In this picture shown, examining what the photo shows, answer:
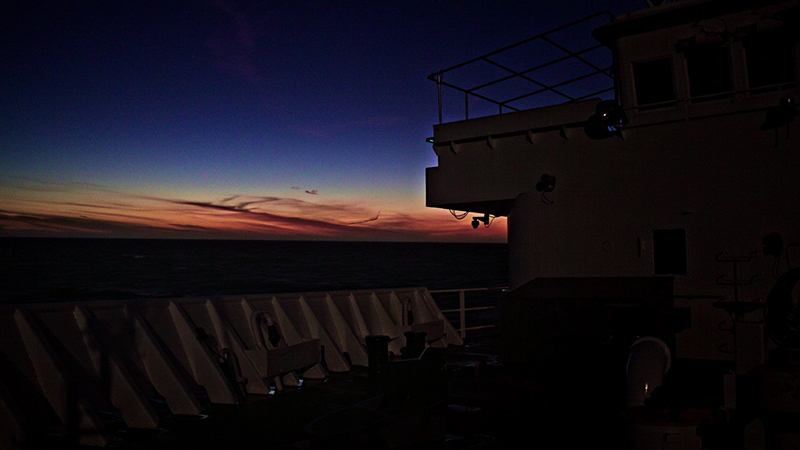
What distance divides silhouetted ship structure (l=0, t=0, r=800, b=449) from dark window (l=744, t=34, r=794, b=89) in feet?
0.10

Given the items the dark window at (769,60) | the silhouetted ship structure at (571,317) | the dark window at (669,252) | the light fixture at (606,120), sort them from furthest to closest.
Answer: the light fixture at (606,120)
the dark window at (669,252)
the dark window at (769,60)
the silhouetted ship structure at (571,317)

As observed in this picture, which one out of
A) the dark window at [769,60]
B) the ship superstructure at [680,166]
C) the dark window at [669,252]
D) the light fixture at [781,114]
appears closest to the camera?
the light fixture at [781,114]

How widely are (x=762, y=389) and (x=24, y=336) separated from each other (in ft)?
27.9

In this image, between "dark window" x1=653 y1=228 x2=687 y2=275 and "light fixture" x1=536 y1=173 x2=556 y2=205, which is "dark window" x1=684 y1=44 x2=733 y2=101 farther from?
"light fixture" x1=536 y1=173 x2=556 y2=205

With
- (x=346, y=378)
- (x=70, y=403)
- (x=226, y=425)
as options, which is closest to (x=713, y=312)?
(x=346, y=378)

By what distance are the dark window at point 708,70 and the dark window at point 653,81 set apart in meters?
0.37

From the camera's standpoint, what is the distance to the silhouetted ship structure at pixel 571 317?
6.03 meters

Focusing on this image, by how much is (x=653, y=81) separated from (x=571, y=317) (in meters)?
5.54

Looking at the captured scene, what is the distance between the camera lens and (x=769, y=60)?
33.2 ft

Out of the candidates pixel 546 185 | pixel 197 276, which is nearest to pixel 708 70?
pixel 546 185

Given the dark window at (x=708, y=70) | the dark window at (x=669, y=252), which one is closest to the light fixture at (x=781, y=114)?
the dark window at (x=708, y=70)

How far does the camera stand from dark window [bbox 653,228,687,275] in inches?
412

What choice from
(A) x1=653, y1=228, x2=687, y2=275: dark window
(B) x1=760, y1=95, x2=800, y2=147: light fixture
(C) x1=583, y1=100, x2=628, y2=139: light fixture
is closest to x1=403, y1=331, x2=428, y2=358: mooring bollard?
(A) x1=653, y1=228, x2=687, y2=275: dark window

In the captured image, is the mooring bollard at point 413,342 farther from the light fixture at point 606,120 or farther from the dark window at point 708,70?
the dark window at point 708,70
